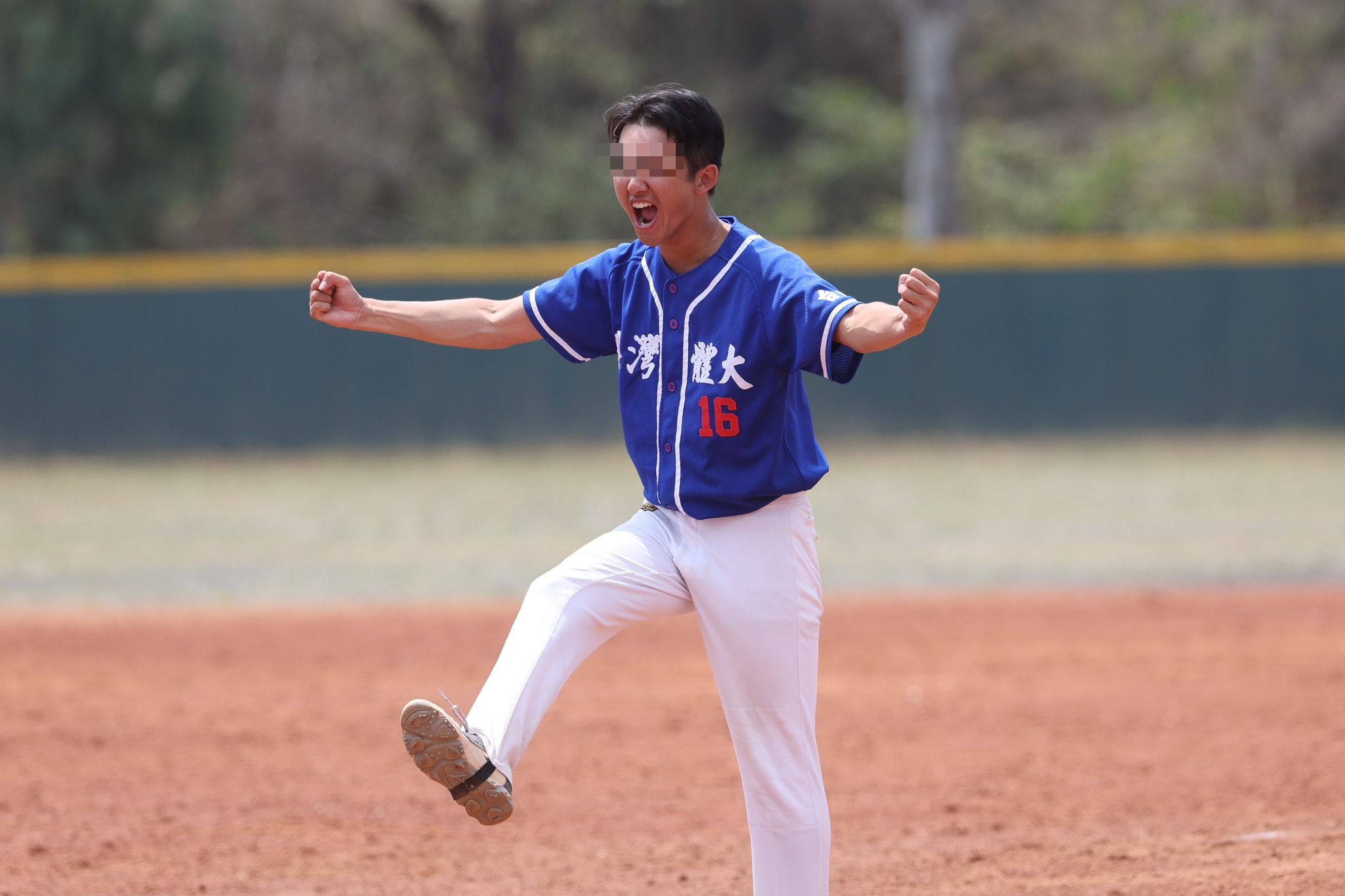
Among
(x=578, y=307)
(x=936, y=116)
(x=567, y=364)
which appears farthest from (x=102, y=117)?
(x=578, y=307)

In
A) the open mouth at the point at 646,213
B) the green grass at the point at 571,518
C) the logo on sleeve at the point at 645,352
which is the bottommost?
the green grass at the point at 571,518

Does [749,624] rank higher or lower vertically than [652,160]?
lower

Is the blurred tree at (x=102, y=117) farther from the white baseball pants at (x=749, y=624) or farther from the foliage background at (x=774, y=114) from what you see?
the white baseball pants at (x=749, y=624)

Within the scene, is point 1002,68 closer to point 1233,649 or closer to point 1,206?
point 1,206

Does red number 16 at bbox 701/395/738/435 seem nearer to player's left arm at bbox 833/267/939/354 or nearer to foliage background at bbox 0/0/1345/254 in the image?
player's left arm at bbox 833/267/939/354

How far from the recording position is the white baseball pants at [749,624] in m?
3.20

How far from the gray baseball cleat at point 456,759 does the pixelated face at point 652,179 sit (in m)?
1.10

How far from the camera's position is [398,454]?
652 inches

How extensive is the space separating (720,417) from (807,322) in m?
0.28

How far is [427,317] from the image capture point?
357 cm

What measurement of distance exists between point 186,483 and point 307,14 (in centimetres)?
1446

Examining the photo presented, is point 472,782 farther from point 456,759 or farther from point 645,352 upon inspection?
point 645,352

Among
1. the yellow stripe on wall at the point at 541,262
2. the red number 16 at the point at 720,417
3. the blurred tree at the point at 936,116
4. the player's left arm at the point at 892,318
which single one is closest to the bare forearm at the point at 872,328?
the player's left arm at the point at 892,318

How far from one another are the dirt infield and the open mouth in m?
2.12
